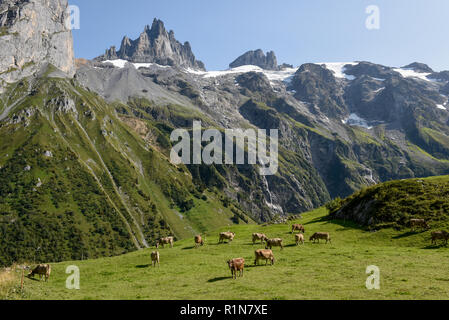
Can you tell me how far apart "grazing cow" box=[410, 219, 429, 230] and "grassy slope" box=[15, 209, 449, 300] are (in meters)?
1.53

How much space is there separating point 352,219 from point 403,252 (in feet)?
75.8

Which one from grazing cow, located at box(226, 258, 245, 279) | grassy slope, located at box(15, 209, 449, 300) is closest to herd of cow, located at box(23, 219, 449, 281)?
grazing cow, located at box(226, 258, 245, 279)

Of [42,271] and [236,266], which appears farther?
[42,271]

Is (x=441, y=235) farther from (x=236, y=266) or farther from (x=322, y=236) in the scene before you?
(x=236, y=266)

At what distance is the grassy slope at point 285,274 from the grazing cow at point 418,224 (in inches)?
60.3

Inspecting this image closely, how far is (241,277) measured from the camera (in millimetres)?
31656

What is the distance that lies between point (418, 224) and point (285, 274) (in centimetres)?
3080

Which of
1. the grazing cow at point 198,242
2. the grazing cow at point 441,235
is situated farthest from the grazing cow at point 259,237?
the grazing cow at point 441,235

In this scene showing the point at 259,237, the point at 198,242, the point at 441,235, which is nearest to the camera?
the point at 441,235

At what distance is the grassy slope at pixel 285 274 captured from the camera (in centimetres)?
2538

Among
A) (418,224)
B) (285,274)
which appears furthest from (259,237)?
(418,224)

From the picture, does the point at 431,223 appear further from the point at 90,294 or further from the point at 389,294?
the point at 90,294

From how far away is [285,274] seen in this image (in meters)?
32.0

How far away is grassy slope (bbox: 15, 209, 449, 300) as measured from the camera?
25.4m
